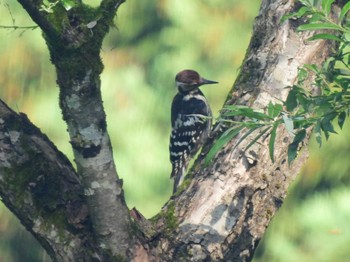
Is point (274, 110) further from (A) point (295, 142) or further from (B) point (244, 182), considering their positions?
(B) point (244, 182)

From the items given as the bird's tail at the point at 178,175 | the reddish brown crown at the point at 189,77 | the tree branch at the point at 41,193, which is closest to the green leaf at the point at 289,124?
the tree branch at the point at 41,193

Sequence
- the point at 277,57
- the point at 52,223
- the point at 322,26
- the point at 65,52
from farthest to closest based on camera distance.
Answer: the point at 277,57 → the point at 52,223 → the point at 65,52 → the point at 322,26

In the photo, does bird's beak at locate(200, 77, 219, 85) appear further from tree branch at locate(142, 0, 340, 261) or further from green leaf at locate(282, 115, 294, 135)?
green leaf at locate(282, 115, 294, 135)

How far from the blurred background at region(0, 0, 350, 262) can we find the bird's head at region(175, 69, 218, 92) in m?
0.65

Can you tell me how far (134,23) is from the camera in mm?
4914

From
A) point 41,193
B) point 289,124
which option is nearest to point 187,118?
point 41,193

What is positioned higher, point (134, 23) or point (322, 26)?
point (134, 23)

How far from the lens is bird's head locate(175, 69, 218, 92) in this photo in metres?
5.88

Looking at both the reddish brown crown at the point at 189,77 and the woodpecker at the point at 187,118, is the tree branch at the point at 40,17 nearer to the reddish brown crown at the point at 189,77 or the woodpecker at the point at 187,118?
the reddish brown crown at the point at 189,77

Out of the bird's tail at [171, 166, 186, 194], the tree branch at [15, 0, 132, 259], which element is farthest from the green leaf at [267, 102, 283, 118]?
the bird's tail at [171, 166, 186, 194]

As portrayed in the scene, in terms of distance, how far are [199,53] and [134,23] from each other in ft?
1.24

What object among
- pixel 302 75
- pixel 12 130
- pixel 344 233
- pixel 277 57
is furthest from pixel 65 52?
pixel 344 233

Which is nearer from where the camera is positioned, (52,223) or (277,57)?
(52,223)

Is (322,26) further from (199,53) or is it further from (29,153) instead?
(199,53)
